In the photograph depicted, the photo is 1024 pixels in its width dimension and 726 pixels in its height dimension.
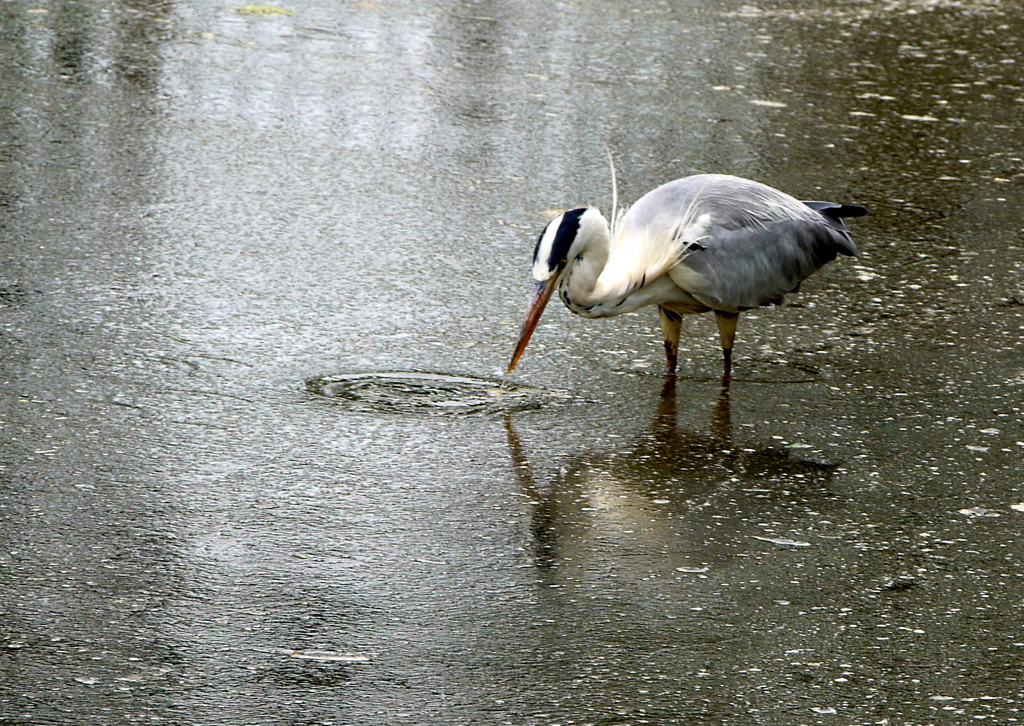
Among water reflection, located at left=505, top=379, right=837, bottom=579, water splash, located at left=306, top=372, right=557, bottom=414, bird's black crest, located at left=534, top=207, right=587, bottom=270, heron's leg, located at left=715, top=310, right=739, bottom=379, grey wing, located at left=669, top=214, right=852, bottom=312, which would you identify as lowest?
water reflection, located at left=505, top=379, right=837, bottom=579

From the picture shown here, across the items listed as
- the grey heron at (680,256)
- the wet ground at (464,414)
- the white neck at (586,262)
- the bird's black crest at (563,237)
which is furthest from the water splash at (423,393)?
the bird's black crest at (563,237)

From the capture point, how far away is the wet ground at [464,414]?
330 cm

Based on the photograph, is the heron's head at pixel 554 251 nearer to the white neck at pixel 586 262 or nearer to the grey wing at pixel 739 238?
the white neck at pixel 586 262

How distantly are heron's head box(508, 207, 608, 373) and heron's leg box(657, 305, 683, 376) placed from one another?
1.49 feet

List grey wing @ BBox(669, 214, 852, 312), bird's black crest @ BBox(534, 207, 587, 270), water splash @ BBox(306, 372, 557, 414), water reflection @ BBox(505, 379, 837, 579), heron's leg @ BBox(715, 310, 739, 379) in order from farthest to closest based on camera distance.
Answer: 1. heron's leg @ BBox(715, 310, 739, 379)
2. grey wing @ BBox(669, 214, 852, 312)
3. bird's black crest @ BBox(534, 207, 587, 270)
4. water splash @ BBox(306, 372, 557, 414)
5. water reflection @ BBox(505, 379, 837, 579)

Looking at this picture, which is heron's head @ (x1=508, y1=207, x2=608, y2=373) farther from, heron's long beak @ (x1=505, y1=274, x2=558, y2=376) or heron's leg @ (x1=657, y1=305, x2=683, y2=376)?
heron's leg @ (x1=657, y1=305, x2=683, y2=376)

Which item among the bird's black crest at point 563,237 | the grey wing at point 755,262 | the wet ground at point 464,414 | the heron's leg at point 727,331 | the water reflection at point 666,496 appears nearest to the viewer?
the wet ground at point 464,414

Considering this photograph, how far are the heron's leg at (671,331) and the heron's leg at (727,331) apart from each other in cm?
15

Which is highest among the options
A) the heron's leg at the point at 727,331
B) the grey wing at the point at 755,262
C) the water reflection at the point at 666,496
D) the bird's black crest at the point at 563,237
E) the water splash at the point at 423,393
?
the bird's black crest at the point at 563,237

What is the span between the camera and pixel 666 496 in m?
4.29

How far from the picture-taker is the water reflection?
3.94 meters

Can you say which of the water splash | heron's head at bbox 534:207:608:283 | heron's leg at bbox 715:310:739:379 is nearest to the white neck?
heron's head at bbox 534:207:608:283

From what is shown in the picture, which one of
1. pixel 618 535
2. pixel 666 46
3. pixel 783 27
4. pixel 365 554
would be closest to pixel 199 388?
pixel 365 554

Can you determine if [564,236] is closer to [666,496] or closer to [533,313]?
[533,313]
